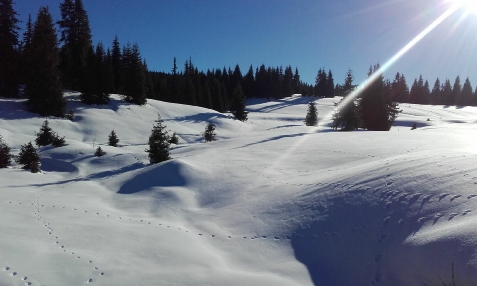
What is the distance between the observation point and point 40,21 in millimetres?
29141

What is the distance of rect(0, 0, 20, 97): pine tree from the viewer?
2964cm

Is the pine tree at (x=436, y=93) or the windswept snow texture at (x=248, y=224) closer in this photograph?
the windswept snow texture at (x=248, y=224)

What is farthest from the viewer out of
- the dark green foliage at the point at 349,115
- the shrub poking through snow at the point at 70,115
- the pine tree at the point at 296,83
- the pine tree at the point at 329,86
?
the pine tree at the point at 296,83

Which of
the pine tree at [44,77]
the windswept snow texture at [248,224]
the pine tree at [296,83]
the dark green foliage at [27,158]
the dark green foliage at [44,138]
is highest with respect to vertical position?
the pine tree at [296,83]

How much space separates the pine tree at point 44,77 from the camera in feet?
91.6

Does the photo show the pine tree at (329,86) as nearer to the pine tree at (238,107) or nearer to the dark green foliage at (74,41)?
the pine tree at (238,107)

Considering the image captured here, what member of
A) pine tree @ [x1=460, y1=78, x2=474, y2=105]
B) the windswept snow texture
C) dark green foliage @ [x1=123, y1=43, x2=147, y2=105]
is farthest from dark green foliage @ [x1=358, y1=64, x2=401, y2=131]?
pine tree @ [x1=460, y1=78, x2=474, y2=105]

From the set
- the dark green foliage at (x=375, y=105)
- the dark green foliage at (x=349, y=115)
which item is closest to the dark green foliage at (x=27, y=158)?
the dark green foliage at (x=349, y=115)

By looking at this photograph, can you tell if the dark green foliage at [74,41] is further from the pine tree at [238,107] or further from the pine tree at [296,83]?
the pine tree at [296,83]

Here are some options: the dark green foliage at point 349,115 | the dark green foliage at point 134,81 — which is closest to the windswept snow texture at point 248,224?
the dark green foliage at point 349,115

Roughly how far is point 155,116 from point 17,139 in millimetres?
16498

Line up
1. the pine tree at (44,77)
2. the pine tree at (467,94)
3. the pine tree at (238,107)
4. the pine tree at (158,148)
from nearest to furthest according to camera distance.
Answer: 1. the pine tree at (158,148)
2. the pine tree at (44,77)
3. the pine tree at (238,107)
4. the pine tree at (467,94)

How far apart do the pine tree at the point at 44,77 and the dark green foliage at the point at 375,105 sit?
28.8 m

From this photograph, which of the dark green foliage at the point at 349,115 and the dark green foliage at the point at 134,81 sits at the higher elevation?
the dark green foliage at the point at 134,81
